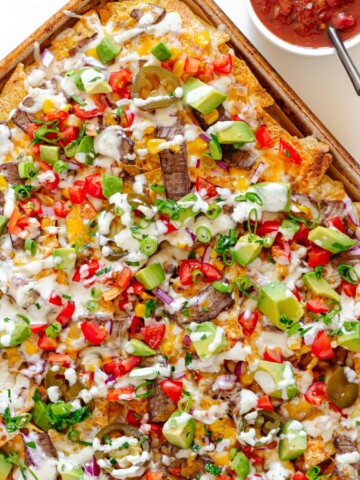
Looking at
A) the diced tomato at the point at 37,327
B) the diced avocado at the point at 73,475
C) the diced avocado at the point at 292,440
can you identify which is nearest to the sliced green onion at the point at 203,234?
the diced tomato at the point at 37,327

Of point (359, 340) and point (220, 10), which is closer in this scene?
point (359, 340)

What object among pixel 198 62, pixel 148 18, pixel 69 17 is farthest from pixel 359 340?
pixel 69 17

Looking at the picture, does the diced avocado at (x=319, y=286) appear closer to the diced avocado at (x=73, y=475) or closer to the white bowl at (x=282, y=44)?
the white bowl at (x=282, y=44)

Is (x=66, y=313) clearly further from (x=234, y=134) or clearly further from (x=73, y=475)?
(x=234, y=134)

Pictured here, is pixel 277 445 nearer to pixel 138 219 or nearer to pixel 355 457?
pixel 355 457

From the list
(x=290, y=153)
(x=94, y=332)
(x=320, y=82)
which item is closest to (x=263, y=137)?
(x=290, y=153)
